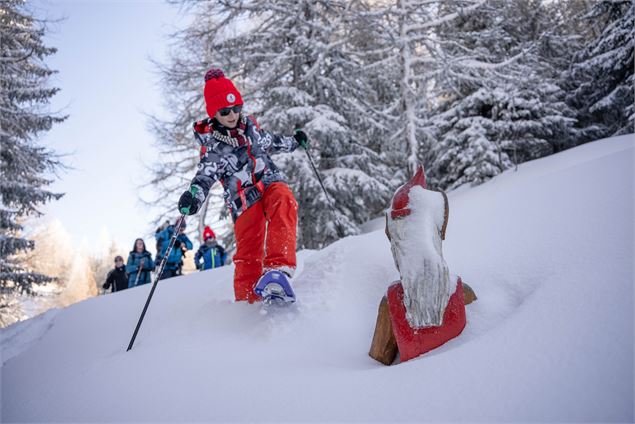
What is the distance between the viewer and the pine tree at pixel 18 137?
9.23m

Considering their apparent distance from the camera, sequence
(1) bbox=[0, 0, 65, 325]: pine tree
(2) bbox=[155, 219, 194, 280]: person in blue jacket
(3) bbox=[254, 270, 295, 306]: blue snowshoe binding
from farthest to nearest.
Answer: (1) bbox=[0, 0, 65, 325]: pine tree, (2) bbox=[155, 219, 194, 280]: person in blue jacket, (3) bbox=[254, 270, 295, 306]: blue snowshoe binding

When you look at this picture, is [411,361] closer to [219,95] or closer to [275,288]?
[275,288]

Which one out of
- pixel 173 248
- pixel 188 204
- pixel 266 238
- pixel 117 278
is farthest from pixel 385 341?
pixel 117 278

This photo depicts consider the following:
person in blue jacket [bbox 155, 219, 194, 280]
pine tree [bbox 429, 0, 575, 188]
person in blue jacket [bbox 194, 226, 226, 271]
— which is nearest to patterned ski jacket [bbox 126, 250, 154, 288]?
person in blue jacket [bbox 155, 219, 194, 280]

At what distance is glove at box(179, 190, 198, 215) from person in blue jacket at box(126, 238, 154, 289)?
5.78 meters

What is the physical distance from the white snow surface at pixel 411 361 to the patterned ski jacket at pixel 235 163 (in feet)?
2.47

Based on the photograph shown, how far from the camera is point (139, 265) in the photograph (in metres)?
7.42

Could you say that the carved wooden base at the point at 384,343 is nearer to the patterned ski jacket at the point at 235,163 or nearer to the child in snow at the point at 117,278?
the patterned ski jacket at the point at 235,163

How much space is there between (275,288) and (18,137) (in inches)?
464

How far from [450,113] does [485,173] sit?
2.50 meters

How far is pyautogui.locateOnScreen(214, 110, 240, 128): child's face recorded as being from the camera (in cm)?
270

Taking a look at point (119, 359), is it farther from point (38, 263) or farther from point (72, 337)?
point (38, 263)

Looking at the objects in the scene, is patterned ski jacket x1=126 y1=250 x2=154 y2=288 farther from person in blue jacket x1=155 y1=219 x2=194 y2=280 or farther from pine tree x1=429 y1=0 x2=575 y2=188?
pine tree x1=429 y1=0 x2=575 y2=188

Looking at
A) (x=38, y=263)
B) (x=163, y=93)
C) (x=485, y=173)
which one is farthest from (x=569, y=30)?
(x=38, y=263)
